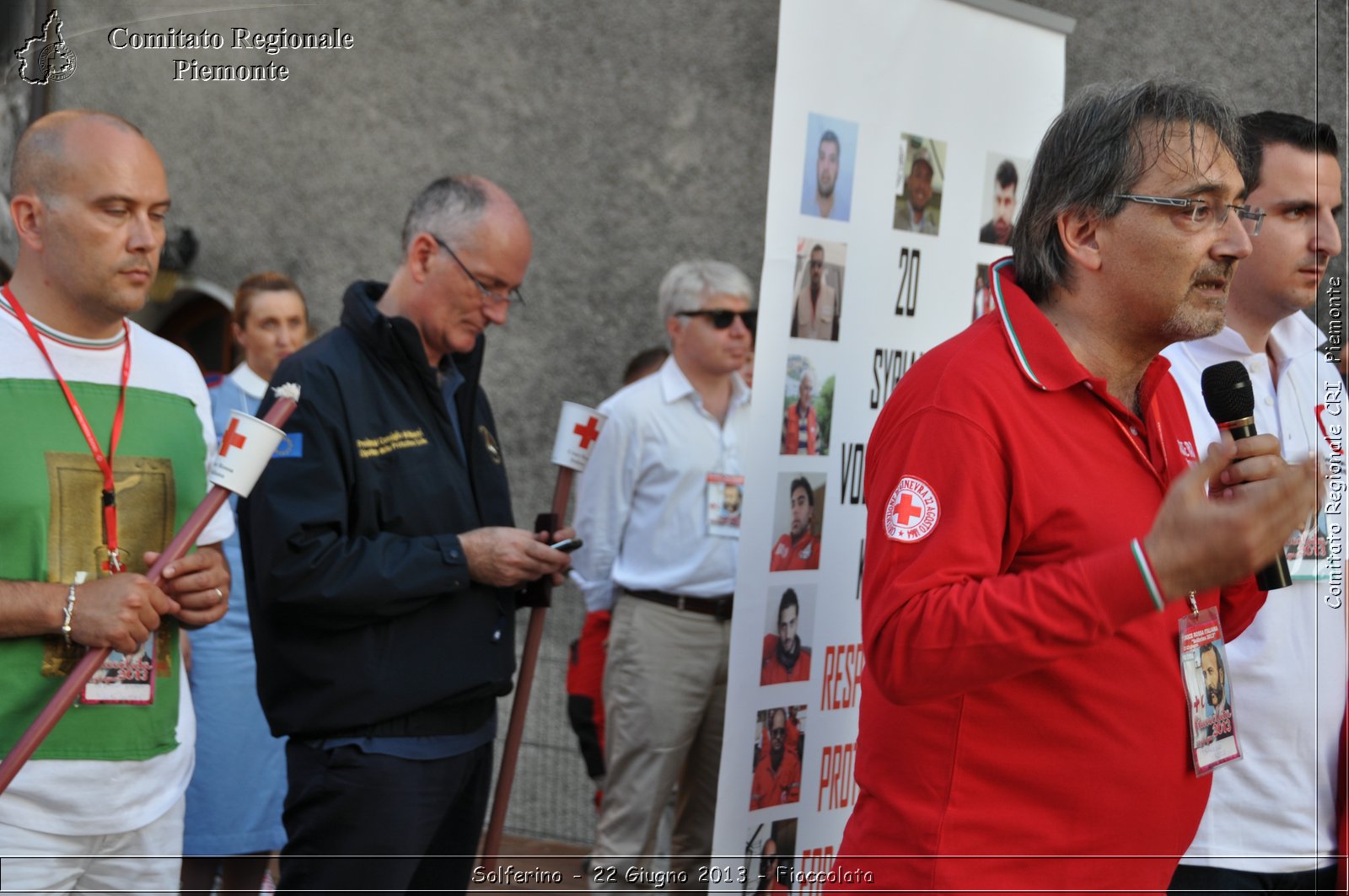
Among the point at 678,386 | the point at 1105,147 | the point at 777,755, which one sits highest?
the point at 1105,147

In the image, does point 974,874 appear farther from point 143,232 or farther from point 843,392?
point 143,232

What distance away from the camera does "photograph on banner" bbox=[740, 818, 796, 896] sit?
3.04 m

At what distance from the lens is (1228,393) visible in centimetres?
209

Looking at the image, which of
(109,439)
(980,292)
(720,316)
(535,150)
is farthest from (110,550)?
(535,150)

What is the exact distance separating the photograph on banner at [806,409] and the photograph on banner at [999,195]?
71cm

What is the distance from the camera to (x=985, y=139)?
11.1 feet

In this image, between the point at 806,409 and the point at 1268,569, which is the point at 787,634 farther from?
the point at 1268,569

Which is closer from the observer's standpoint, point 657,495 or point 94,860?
point 94,860

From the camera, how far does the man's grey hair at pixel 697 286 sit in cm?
511

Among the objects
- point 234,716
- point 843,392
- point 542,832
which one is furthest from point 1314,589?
point 542,832

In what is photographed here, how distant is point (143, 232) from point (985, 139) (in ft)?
7.10

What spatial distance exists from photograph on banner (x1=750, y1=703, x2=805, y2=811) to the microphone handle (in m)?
1.31

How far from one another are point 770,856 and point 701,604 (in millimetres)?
1694

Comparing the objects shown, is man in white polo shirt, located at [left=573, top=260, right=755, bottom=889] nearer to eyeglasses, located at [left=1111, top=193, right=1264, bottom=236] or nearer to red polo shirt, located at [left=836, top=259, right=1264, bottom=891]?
red polo shirt, located at [left=836, top=259, right=1264, bottom=891]
